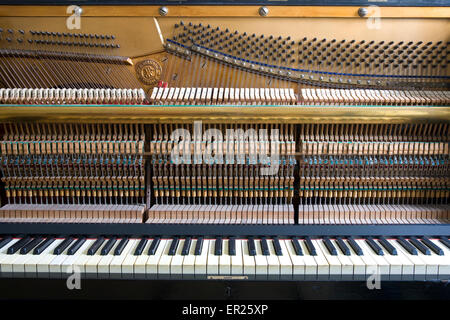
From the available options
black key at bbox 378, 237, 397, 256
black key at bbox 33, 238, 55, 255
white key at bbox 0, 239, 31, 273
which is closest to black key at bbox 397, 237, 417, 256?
black key at bbox 378, 237, 397, 256

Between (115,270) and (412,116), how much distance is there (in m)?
2.43

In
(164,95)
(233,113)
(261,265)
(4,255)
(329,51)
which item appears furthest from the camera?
(329,51)

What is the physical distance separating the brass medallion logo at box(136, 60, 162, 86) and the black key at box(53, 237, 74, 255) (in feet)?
4.62

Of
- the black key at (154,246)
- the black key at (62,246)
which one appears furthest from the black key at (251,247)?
the black key at (62,246)

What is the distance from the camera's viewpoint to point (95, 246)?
8.23 feet

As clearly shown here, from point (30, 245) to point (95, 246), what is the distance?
49cm

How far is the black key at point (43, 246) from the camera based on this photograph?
246cm

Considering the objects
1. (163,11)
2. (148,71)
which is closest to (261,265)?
(148,71)

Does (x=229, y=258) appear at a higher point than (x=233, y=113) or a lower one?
lower

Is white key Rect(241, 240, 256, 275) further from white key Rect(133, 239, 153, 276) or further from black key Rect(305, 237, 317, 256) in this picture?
white key Rect(133, 239, 153, 276)

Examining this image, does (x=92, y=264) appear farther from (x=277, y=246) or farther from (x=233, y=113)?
(x=233, y=113)

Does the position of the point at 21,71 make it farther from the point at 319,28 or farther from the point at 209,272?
the point at 319,28

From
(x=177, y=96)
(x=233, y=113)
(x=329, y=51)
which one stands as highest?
(x=329, y=51)

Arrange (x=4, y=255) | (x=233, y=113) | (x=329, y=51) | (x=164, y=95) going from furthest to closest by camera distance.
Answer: (x=329, y=51) → (x=164, y=95) → (x=233, y=113) → (x=4, y=255)
